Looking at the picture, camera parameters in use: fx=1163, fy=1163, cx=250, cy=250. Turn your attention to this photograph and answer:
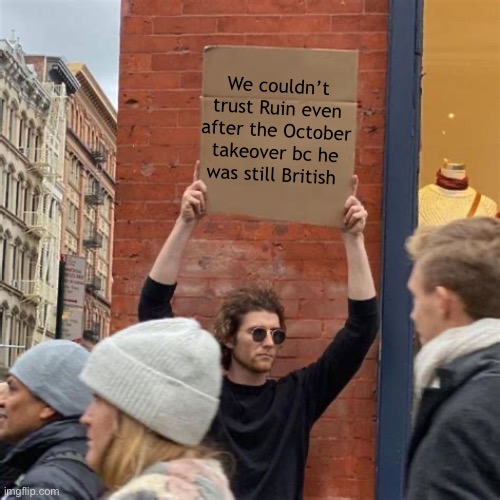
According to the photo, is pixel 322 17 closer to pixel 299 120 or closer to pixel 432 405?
pixel 299 120

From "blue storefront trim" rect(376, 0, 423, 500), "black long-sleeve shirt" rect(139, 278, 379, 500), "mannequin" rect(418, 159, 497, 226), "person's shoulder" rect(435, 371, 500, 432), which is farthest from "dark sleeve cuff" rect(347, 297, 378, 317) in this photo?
"person's shoulder" rect(435, 371, 500, 432)

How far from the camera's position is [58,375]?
3523 mm

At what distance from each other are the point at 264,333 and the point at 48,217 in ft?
6.52

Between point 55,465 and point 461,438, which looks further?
point 55,465

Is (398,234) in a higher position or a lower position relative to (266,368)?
higher

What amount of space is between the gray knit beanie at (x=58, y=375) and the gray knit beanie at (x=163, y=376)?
2.96ft

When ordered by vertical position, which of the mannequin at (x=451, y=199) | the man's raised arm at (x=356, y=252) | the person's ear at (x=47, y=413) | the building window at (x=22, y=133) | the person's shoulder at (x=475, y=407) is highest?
the building window at (x=22, y=133)

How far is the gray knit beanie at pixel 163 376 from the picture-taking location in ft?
8.03

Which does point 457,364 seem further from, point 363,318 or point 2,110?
point 2,110

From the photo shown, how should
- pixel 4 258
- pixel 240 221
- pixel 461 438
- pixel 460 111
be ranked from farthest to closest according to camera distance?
pixel 4 258 → pixel 460 111 → pixel 240 221 → pixel 461 438

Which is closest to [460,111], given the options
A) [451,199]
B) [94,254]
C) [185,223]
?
[451,199]

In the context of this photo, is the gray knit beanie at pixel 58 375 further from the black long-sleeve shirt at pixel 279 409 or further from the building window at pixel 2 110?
the building window at pixel 2 110

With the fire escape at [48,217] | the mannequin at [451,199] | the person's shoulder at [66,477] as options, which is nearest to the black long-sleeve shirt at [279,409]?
the mannequin at [451,199]

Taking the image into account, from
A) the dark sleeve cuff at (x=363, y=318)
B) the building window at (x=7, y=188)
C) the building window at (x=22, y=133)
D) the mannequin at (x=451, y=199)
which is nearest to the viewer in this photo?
the dark sleeve cuff at (x=363, y=318)
